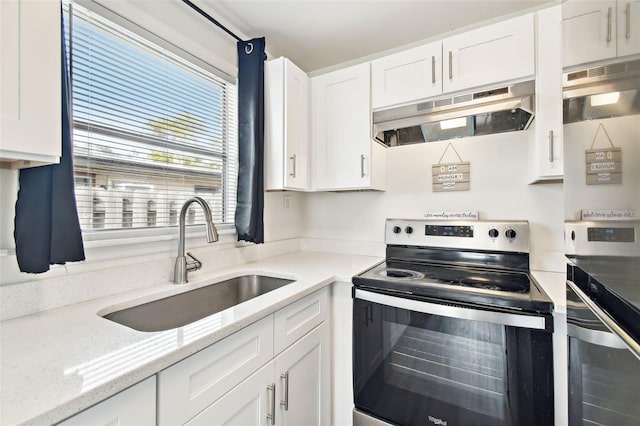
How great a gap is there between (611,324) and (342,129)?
1678 millimetres

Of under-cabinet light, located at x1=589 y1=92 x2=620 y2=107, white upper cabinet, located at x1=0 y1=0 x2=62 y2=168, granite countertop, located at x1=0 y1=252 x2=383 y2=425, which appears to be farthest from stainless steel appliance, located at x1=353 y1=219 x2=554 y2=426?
white upper cabinet, located at x1=0 y1=0 x2=62 y2=168

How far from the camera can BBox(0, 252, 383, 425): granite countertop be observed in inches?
21.9

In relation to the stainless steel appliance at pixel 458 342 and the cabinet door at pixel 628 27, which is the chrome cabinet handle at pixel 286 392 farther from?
the cabinet door at pixel 628 27

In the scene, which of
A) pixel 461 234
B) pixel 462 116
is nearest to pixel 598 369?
pixel 461 234

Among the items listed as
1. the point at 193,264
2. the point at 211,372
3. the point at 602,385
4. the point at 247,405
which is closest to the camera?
the point at 602,385

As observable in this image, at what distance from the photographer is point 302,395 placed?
4.41ft

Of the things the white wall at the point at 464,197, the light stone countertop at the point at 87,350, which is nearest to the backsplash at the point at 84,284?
the light stone countertop at the point at 87,350

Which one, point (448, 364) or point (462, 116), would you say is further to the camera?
point (462, 116)

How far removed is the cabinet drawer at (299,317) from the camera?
119 cm

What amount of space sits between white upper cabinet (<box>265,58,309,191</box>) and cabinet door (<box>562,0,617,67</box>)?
1380 mm

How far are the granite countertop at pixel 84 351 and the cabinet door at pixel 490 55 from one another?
142 cm

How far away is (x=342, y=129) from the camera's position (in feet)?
6.41

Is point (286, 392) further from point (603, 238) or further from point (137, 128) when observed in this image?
point (137, 128)

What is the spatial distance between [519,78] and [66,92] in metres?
1.95
